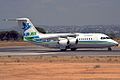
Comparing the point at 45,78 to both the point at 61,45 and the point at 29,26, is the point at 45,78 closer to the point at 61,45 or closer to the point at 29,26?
the point at 61,45

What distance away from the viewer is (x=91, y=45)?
63375 mm

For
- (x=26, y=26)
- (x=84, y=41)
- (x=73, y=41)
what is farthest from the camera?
(x=26, y=26)

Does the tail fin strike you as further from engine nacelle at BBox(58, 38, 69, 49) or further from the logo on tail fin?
Result: engine nacelle at BBox(58, 38, 69, 49)

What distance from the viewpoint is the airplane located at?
207 feet

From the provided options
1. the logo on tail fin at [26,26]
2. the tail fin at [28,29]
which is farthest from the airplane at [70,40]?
the logo on tail fin at [26,26]

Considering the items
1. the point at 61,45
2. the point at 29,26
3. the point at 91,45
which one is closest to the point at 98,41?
the point at 91,45

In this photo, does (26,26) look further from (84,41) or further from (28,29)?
(84,41)

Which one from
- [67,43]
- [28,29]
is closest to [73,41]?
[67,43]

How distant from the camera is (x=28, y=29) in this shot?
6838 cm

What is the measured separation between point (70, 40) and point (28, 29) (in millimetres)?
8021

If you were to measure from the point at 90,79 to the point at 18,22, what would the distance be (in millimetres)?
47660

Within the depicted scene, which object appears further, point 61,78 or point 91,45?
point 91,45

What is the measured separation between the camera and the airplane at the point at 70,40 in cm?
6312

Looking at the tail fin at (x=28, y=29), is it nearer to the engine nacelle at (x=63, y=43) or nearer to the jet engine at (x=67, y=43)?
the engine nacelle at (x=63, y=43)
